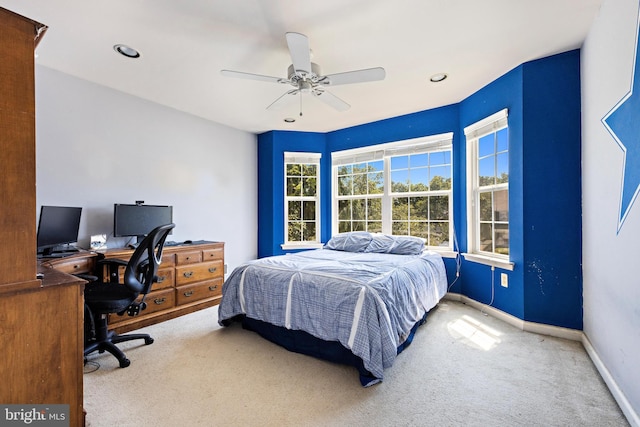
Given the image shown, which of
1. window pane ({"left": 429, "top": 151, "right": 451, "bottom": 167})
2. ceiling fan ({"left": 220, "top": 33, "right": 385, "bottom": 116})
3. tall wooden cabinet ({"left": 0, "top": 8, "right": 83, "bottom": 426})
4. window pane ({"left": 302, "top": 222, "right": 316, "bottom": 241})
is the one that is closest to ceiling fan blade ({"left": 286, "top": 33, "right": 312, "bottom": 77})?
ceiling fan ({"left": 220, "top": 33, "right": 385, "bottom": 116})

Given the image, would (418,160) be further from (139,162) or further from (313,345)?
(139,162)

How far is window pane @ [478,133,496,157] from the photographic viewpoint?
128 inches

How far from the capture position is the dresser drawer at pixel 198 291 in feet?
10.8

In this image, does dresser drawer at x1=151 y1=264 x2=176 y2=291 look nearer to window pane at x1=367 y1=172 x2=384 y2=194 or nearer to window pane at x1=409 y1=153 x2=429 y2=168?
window pane at x1=367 y1=172 x2=384 y2=194

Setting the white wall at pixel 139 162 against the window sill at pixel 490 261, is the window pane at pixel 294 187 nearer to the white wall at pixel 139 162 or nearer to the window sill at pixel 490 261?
the white wall at pixel 139 162

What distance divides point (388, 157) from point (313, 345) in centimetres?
300

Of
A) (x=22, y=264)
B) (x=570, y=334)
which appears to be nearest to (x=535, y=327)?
(x=570, y=334)

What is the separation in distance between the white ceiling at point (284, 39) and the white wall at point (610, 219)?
37 cm

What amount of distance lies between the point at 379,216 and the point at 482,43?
2.55 meters

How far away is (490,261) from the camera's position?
10.2 feet

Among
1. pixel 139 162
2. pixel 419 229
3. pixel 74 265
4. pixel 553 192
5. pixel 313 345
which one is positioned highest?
pixel 139 162

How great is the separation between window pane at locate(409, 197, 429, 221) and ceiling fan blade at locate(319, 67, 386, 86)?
227 centimetres

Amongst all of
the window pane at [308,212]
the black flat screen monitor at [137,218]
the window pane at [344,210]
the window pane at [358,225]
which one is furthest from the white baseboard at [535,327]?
the black flat screen monitor at [137,218]

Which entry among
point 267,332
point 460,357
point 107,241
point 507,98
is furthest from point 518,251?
point 107,241
